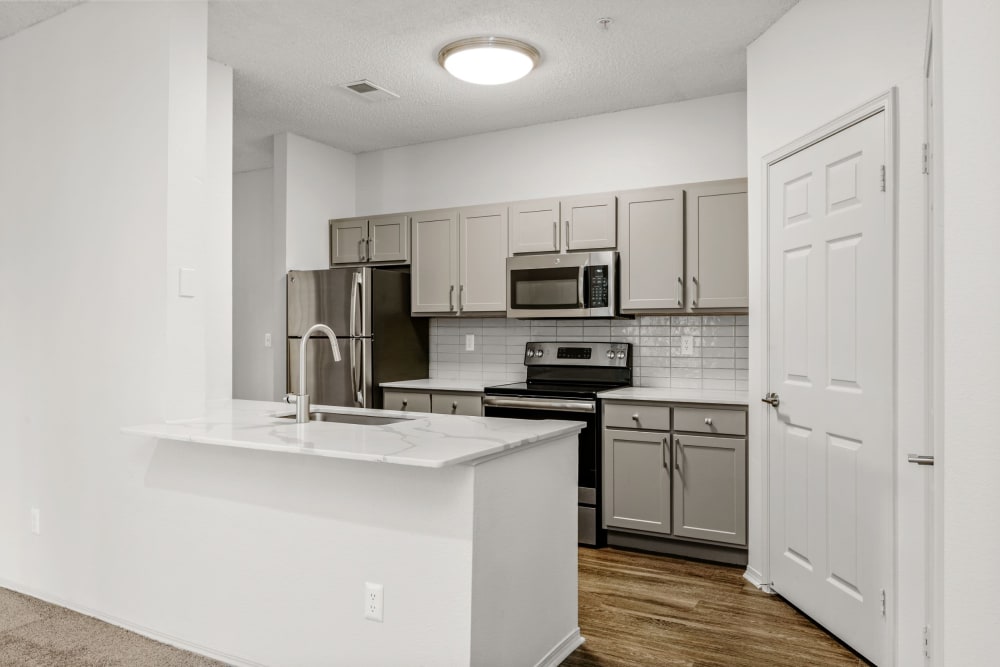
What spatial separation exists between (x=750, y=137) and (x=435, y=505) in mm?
2553

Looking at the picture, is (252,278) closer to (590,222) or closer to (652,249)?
→ (590,222)

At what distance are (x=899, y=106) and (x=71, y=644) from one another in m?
3.70

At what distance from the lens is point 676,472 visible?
3656mm

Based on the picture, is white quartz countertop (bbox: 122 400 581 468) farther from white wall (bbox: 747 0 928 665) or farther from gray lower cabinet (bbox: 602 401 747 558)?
gray lower cabinet (bbox: 602 401 747 558)

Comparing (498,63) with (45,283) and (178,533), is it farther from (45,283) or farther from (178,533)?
(178,533)

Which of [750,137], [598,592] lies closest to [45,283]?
[598,592]

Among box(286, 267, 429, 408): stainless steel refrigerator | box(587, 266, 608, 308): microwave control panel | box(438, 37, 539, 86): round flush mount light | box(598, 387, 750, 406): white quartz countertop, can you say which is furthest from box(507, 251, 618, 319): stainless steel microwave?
box(438, 37, 539, 86): round flush mount light

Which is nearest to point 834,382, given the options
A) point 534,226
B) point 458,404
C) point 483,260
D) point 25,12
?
point 534,226

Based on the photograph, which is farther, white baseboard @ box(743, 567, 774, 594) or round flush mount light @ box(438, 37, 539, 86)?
round flush mount light @ box(438, 37, 539, 86)

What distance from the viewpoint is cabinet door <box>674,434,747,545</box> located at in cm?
349

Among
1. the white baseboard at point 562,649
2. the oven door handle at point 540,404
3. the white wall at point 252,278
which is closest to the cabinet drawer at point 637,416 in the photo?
the oven door handle at point 540,404

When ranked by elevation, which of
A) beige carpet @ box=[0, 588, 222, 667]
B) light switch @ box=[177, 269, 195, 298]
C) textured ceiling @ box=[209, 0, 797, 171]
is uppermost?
textured ceiling @ box=[209, 0, 797, 171]

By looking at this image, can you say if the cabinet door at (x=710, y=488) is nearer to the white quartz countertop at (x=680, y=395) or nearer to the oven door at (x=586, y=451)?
the white quartz countertop at (x=680, y=395)

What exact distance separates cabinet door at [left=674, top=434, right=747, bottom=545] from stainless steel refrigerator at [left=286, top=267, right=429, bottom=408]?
2.07 meters
